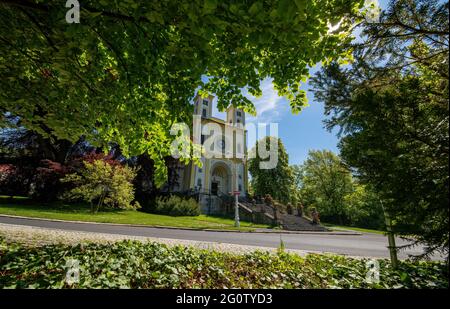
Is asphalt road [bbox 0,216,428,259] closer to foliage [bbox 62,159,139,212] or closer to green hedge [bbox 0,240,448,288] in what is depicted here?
green hedge [bbox 0,240,448,288]

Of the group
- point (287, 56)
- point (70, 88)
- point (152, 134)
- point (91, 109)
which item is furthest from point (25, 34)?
point (287, 56)

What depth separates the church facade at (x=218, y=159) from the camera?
34750 mm

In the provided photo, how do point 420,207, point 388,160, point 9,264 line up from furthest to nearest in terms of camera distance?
point 9,264 → point 388,160 → point 420,207

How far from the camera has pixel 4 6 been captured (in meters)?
4.28

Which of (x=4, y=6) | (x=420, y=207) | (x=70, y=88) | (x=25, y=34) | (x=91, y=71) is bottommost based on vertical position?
(x=420, y=207)

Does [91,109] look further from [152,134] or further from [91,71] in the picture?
[152,134]

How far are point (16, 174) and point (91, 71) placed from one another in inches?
1025

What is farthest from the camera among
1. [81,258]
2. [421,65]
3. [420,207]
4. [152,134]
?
[152,134]

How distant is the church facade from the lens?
114ft

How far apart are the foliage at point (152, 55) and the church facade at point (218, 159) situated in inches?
1115

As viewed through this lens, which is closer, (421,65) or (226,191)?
(421,65)
